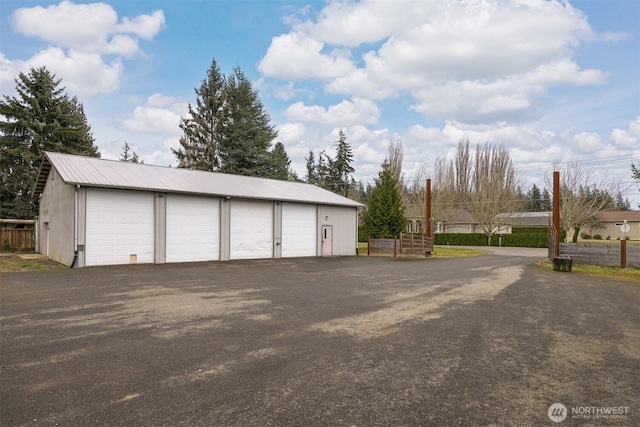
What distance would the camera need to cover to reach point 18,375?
4.18 m

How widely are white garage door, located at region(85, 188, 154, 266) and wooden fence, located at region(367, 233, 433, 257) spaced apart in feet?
45.8

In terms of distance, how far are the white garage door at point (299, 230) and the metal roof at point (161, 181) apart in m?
0.68

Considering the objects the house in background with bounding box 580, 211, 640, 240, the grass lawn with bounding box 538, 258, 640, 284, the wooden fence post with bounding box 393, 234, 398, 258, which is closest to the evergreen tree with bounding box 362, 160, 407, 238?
the wooden fence post with bounding box 393, 234, 398, 258

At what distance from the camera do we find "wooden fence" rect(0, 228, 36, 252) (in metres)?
23.4

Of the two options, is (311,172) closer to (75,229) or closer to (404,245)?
(404,245)

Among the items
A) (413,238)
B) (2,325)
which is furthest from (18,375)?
(413,238)

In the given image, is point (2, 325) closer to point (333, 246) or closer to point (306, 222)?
point (306, 222)

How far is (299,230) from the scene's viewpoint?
23312 millimetres

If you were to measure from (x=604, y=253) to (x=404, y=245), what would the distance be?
34.4 feet

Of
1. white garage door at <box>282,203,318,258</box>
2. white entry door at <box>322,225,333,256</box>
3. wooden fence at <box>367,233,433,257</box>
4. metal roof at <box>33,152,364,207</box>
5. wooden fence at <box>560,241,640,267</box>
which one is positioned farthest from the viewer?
wooden fence at <box>367,233,433,257</box>

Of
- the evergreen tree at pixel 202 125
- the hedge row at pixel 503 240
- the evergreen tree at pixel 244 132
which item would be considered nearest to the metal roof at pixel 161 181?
the evergreen tree at pixel 244 132

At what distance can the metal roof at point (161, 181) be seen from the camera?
16828 millimetres

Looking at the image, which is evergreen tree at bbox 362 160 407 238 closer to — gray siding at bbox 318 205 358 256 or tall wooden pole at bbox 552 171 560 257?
gray siding at bbox 318 205 358 256

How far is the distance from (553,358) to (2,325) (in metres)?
8.31
